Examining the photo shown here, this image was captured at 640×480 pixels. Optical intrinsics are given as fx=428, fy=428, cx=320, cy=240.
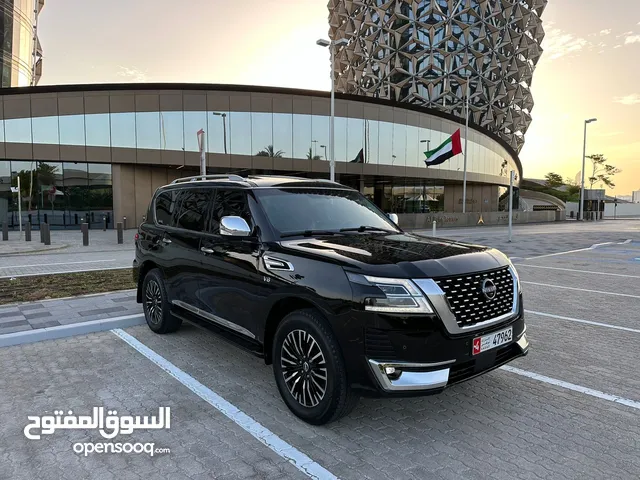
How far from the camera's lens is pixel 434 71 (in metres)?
65.0

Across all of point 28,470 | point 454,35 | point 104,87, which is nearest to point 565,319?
point 28,470

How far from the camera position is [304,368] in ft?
11.2

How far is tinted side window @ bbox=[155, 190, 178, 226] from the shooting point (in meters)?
5.56

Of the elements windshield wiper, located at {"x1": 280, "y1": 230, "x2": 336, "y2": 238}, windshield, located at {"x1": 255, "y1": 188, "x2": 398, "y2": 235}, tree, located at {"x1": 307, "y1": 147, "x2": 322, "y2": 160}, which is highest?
tree, located at {"x1": 307, "y1": 147, "x2": 322, "y2": 160}

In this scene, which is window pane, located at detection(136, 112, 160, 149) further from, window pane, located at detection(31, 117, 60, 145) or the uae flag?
the uae flag

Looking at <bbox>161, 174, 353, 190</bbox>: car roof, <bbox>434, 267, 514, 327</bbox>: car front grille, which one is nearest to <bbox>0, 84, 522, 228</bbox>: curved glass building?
<bbox>161, 174, 353, 190</bbox>: car roof

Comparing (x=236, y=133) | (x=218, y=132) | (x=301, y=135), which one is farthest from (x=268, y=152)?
(x=218, y=132)

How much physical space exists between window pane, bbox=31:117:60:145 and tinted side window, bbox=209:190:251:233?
3041cm

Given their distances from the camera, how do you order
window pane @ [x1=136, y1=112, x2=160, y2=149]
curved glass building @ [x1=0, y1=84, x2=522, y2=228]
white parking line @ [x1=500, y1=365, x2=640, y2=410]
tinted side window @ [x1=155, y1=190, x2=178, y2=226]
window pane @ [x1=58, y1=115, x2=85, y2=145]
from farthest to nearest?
1. window pane @ [x1=136, y1=112, x2=160, y2=149]
2. window pane @ [x1=58, y1=115, x2=85, y2=145]
3. curved glass building @ [x1=0, y1=84, x2=522, y2=228]
4. tinted side window @ [x1=155, y1=190, x2=178, y2=226]
5. white parking line @ [x1=500, y1=365, x2=640, y2=410]

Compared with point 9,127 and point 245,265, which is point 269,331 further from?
point 9,127

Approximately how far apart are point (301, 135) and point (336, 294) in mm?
32151

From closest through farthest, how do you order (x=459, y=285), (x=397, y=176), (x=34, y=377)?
(x=459, y=285) < (x=34, y=377) < (x=397, y=176)

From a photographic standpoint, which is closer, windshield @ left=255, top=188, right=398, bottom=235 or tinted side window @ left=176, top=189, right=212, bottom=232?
windshield @ left=255, top=188, right=398, bottom=235

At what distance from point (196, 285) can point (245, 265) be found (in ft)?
3.53
